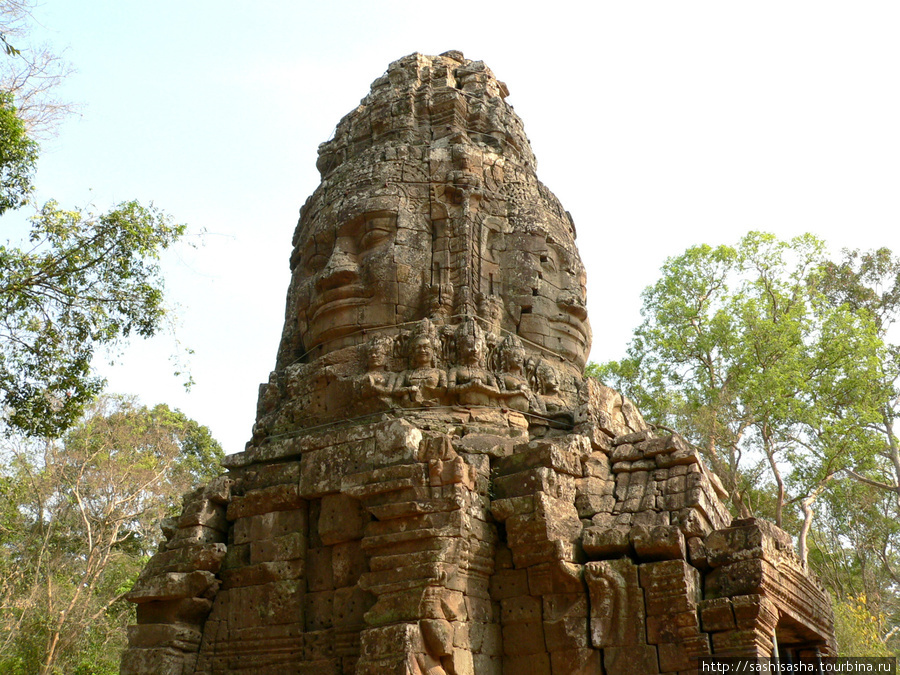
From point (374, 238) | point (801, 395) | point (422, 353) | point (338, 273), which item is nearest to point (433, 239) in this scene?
point (374, 238)

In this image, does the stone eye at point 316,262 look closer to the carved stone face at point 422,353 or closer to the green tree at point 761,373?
the carved stone face at point 422,353

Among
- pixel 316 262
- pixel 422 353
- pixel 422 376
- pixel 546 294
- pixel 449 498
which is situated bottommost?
pixel 449 498

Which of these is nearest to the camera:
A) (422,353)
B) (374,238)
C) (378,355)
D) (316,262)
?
(422,353)

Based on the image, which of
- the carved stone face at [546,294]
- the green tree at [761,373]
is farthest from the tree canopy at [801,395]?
the carved stone face at [546,294]

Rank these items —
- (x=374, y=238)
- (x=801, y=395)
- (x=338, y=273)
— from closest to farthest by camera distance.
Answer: (x=338, y=273)
(x=374, y=238)
(x=801, y=395)

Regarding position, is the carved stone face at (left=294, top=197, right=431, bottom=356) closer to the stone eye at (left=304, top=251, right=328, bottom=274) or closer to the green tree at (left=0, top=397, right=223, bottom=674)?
the stone eye at (left=304, top=251, right=328, bottom=274)

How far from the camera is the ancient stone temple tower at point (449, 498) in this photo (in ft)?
21.1

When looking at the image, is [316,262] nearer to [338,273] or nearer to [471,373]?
[338,273]

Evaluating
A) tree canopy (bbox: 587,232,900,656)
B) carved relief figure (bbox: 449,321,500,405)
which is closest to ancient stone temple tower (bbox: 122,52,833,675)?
carved relief figure (bbox: 449,321,500,405)

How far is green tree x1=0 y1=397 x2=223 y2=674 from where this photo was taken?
16.5 metres

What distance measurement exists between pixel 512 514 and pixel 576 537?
60 cm

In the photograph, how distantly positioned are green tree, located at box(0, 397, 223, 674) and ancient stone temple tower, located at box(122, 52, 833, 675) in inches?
390

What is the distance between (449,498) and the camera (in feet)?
22.1

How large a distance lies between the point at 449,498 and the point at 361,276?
3169mm
